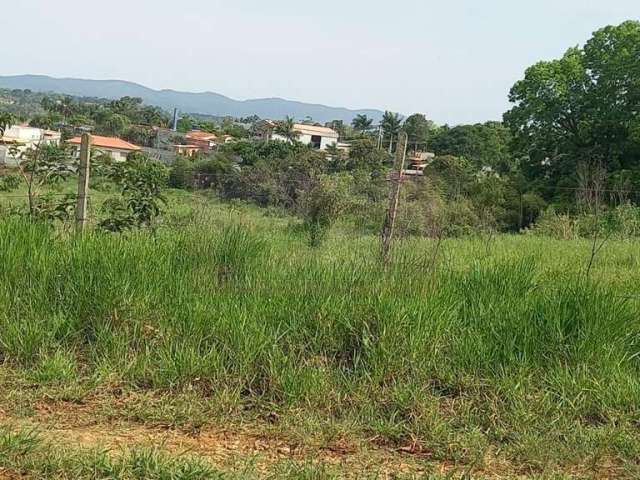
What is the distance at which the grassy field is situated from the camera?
10.9 feet

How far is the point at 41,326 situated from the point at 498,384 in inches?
120

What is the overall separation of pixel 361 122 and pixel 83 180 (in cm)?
10325

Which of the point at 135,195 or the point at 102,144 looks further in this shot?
the point at 102,144

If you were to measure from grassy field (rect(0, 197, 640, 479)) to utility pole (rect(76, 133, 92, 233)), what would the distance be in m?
0.87

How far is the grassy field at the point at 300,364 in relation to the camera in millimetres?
3334

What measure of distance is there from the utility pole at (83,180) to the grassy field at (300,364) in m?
0.87

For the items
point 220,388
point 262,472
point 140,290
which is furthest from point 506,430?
point 140,290

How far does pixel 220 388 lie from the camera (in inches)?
154

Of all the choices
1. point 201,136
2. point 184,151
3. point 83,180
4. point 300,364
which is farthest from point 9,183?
point 201,136

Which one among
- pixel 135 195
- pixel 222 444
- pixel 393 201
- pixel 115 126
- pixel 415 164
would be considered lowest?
pixel 222 444

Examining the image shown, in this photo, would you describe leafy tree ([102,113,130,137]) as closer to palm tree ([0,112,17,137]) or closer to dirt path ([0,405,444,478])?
palm tree ([0,112,17,137])

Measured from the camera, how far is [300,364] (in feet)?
13.3

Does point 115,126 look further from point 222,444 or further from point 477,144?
point 222,444

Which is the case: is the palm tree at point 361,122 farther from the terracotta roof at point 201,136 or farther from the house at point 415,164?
the house at point 415,164
